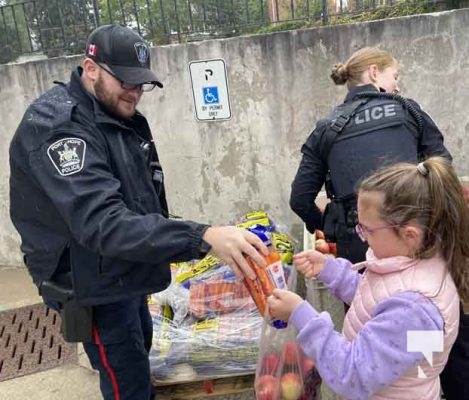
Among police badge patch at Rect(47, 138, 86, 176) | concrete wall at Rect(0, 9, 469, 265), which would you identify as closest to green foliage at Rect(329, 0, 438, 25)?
concrete wall at Rect(0, 9, 469, 265)

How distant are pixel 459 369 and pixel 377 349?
734 millimetres

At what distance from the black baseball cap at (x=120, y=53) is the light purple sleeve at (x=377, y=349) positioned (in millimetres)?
1110

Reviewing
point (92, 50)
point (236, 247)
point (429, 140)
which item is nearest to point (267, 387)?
point (236, 247)

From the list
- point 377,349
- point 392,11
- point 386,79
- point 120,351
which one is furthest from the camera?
point 392,11

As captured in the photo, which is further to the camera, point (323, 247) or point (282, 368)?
point (323, 247)

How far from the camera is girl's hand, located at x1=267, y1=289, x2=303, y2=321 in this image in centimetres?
144

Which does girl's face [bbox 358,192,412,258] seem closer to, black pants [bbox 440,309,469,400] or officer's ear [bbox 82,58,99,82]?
black pants [bbox 440,309,469,400]

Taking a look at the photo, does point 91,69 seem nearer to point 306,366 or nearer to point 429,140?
point 306,366

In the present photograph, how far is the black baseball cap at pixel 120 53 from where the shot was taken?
1797mm

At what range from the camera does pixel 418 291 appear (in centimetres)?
127

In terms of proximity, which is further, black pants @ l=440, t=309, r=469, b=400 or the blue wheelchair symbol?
the blue wheelchair symbol

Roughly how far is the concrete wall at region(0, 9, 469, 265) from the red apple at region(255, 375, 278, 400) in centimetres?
235

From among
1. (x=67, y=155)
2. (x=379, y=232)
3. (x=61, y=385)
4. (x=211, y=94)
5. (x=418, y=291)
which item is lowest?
(x=61, y=385)

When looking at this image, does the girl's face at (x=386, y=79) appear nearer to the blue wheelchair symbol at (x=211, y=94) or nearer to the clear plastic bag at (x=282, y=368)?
the clear plastic bag at (x=282, y=368)
